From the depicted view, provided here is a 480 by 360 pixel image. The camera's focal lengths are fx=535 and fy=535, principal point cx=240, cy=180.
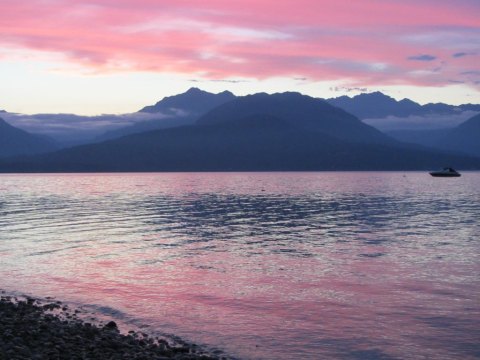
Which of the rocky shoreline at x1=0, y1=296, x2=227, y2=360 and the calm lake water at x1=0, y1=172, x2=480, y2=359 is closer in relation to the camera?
the rocky shoreline at x1=0, y1=296, x2=227, y2=360

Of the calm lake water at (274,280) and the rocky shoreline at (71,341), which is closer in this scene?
the rocky shoreline at (71,341)

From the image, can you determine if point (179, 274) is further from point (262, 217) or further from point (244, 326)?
point (262, 217)

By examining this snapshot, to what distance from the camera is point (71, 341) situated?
1050 inches

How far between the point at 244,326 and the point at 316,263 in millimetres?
20052

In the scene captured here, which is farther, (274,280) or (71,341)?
(274,280)

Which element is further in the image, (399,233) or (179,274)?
(399,233)

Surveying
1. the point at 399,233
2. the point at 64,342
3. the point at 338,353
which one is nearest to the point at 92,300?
the point at 64,342

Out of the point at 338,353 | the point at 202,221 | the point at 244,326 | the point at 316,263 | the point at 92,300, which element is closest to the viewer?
the point at 338,353

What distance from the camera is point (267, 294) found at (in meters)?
38.6

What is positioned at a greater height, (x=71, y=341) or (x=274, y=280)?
(x=71, y=341)

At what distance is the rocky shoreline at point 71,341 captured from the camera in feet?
80.3

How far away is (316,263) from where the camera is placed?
164 ft

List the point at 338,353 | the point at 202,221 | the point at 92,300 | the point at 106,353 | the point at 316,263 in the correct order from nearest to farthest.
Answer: the point at 106,353
the point at 338,353
the point at 92,300
the point at 316,263
the point at 202,221

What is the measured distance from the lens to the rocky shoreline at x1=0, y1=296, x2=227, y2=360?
24.5m
